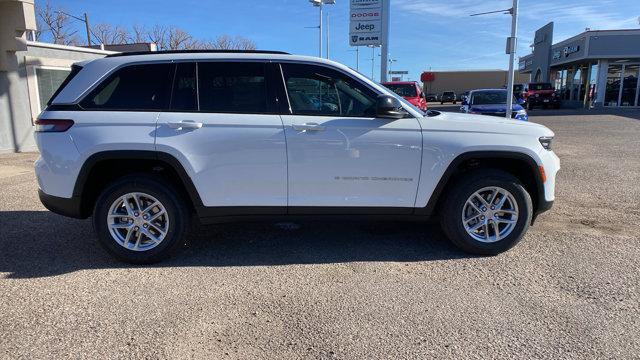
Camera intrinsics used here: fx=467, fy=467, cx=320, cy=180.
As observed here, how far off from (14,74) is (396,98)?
1127cm

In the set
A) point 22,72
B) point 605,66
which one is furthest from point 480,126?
point 605,66

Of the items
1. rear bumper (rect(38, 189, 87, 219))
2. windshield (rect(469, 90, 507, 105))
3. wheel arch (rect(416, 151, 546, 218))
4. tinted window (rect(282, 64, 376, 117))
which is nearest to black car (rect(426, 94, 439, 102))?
windshield (rect(469, 90, 507, 105))

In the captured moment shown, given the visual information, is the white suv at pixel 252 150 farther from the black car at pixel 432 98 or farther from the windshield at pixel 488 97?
the black car at pixel 432 98

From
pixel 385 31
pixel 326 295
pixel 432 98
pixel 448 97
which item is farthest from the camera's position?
pixel 432 98

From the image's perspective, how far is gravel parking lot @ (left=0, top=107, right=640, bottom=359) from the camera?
9.83 ft

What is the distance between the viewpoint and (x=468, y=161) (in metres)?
4.43

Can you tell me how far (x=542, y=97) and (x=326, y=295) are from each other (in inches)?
1390

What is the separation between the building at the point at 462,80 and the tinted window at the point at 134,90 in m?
71.8

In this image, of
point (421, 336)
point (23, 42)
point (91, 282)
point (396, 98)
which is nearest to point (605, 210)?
point (396, 98)

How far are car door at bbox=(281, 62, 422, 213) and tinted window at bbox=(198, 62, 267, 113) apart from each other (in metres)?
0.26

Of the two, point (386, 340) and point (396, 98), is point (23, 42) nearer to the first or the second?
point (396, 98)

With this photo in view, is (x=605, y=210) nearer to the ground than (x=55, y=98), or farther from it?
nearer to the ground

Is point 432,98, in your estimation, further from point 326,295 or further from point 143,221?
point 326,295

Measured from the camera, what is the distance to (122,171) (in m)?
4.41
